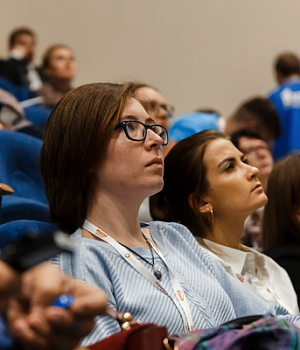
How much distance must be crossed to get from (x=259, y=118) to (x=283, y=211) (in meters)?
1.68

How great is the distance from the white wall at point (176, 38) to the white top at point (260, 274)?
13.9ft

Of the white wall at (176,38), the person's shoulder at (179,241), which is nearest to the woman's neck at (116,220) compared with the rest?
A: the person's shoulder at (179,241)

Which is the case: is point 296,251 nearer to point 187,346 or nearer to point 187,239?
point 187,239

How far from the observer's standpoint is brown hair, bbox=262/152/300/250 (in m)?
2.08

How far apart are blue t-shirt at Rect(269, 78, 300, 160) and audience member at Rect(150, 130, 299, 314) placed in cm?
289

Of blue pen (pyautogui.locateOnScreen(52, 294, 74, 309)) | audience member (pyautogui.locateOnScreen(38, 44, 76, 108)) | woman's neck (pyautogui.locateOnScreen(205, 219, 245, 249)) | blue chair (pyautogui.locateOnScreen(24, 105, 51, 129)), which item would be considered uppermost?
audience member (pyautogui.locateOnScreen(38, 44, 76, 108))

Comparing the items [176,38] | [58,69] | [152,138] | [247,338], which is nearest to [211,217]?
[152,138]

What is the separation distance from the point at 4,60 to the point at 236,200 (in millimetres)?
4053

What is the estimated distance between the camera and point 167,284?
1.27m

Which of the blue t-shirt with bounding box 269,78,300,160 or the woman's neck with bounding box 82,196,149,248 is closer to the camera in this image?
the woman's neck with bounding box 82,196,149,248

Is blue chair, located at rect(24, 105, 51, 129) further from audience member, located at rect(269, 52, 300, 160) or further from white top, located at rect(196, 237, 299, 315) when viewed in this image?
audience member, located at rect(269, 52, 300, 160)

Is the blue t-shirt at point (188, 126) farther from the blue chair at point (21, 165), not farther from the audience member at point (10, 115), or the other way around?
the blue chair at point (21, 165)

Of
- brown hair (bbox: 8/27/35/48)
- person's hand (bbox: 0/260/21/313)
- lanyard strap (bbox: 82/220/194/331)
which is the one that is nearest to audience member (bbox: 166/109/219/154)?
lanyard strap (bbox: 82/220/194/331)

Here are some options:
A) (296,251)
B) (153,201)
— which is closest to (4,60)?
(153,201)
